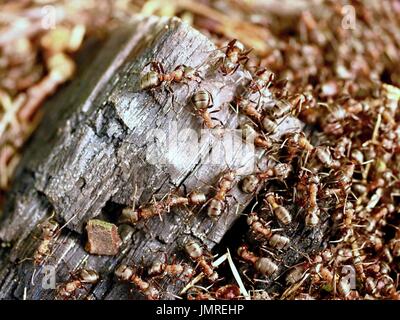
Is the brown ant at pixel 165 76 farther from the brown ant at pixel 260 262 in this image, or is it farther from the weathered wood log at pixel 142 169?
the brown ant at pixel 260 262

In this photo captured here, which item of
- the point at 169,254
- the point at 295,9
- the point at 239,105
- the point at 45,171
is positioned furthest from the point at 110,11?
the point at 169,254

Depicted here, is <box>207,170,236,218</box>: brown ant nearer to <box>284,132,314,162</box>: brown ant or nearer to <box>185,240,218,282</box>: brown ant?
<box>185,240,218,282</box>: brown ant

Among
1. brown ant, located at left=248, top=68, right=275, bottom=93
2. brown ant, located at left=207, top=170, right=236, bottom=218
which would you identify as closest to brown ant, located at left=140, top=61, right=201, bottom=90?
brown ant, located at left=248, top=68, right=275, bottom=93

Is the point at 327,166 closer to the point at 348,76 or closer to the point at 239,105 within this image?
the point at 239,105

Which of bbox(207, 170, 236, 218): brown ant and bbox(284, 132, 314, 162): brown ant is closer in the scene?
bbox(207, 170, 236, 218): brown ant

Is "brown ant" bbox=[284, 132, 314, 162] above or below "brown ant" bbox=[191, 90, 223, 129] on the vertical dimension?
below

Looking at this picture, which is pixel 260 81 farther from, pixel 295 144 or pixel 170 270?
pixel 170 270

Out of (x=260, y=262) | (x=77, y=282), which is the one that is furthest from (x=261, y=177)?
(x=77, y=282)

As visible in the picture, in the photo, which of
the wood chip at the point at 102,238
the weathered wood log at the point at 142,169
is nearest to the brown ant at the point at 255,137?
the weathered wood log at the point at 142,169
